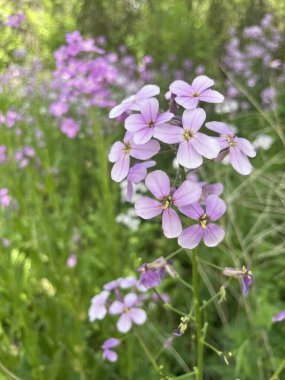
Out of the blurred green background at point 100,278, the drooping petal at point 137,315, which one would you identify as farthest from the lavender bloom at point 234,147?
the drooping petal at point 137,315

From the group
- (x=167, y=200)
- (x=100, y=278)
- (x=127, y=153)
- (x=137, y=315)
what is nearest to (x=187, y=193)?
(x=167, y=200)

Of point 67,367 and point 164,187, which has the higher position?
point 164,187

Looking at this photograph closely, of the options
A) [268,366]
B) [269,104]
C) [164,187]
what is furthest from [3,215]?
[269,104]

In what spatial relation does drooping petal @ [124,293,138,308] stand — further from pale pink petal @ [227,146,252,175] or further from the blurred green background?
pale pink petal @ [227,146,252,175]

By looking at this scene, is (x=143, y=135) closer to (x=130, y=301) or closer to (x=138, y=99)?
(x=138, y=99)

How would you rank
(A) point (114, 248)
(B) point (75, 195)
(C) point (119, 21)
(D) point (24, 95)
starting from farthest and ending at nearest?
(C) point (119, 21), (D) point (24, 95), (B) point (75, 195), (A) point (114, 248)

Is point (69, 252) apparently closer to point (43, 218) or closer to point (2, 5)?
point (43, 218)
